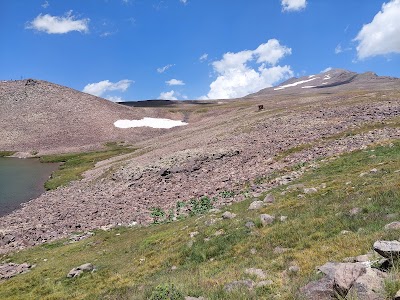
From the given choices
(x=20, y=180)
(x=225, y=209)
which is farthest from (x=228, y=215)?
(x=20, y=180)

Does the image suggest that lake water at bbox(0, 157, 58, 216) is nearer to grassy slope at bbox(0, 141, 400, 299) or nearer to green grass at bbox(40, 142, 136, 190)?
green grass at bbox(40, 142, 136, 190)

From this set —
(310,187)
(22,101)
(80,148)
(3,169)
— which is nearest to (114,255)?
(310,187)

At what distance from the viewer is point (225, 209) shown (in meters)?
25.8

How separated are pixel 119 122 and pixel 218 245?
117055 mm

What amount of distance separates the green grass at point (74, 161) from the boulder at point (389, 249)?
57100 mm

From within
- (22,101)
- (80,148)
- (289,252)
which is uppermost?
(22,101)

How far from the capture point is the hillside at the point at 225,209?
1516 centimetres

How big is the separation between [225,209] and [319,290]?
1569 cm

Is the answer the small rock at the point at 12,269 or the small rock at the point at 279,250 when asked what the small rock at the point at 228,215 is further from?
the small rock at the point at 12,269

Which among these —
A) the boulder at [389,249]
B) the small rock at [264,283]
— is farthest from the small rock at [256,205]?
the boulder at [389,249]

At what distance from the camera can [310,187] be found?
82.3 ft

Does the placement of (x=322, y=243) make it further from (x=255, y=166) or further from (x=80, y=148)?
(x=80, y=148)

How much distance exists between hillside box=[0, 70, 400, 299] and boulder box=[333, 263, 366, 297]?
1550 mm

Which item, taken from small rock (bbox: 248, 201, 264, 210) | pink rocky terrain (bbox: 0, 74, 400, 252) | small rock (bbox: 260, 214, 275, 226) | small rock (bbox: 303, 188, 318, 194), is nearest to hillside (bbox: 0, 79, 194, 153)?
pink rocky terrain (bbox: 0, 74, 400, 252)
